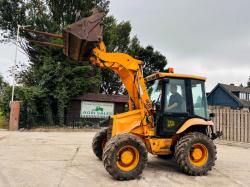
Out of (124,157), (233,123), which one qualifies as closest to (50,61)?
(233,123)

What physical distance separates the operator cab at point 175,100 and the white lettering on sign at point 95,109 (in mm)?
14462

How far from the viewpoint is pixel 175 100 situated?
747cm

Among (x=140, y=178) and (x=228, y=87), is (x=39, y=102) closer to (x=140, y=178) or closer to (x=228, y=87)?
(x=140, y=178)

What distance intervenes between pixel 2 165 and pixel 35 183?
6.59 ft

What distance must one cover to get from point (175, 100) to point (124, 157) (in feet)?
6.47

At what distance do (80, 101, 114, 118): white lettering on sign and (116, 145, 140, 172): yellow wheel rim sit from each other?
50.9 feet

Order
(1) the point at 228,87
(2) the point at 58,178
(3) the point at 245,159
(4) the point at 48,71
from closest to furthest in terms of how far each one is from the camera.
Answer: (2) the point at 58,178 → (3) the point at 245,159 → (4) the point at 48,71 → (1) the point at 228,87

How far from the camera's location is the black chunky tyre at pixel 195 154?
6.91 m

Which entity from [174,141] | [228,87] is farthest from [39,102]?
[228,87]

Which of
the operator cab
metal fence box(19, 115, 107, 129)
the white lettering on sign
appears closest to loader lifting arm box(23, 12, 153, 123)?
the operator cab

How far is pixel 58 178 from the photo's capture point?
20.7 ft

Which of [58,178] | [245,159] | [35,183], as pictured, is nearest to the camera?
[35,183]

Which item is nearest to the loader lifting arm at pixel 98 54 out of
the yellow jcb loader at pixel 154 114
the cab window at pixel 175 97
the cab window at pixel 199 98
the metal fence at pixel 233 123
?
the yellow jcb loader at pixel 154 114

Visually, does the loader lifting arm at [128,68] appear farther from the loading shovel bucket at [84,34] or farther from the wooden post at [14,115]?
the wooden post at [14,115]
